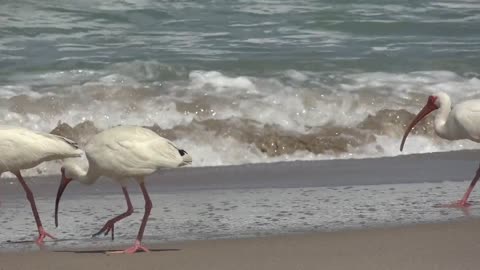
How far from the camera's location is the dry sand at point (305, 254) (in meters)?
7.21

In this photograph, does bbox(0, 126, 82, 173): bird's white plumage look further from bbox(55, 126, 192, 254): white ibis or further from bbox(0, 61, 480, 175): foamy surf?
bbox(0, 61, 480, 175): foamy surf

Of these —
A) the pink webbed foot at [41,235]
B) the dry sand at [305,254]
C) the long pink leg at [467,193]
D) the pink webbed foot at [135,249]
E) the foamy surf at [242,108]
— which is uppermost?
the dry sand at [305,254]

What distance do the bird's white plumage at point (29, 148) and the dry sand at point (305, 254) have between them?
0.99 meters

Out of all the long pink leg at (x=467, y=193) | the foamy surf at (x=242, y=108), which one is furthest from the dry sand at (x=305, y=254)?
the foamy surf at (x=242, y=108)

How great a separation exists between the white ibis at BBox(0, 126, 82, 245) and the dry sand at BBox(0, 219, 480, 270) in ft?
3.19

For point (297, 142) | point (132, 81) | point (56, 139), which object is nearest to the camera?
point (56, 139)

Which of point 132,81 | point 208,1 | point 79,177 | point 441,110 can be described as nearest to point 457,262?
point 79,177

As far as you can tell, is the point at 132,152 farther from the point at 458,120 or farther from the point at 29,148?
the point at 458,120

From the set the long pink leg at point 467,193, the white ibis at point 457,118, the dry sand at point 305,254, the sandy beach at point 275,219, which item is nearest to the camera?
the dry sand at point 305,254

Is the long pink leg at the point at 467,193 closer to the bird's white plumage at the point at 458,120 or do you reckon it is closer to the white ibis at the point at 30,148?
the bird's white plumage at the point at 458,120

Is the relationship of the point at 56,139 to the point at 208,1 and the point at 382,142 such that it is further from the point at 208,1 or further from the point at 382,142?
the point at 208,1

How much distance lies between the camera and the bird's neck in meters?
10.9

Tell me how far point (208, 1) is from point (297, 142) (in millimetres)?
8810

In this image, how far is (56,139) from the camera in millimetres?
8703
